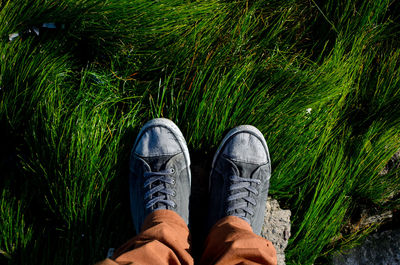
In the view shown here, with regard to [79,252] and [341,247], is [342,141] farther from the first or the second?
[79,252]

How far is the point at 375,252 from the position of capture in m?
1.76

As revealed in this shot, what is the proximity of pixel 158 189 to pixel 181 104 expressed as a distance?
454mm

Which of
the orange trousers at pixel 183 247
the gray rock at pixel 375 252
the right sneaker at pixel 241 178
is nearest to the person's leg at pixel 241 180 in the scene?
the right sneaker at pixel 241 178

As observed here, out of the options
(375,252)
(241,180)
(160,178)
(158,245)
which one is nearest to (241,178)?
(241,180)

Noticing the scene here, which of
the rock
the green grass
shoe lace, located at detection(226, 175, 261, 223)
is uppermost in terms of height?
the green grass

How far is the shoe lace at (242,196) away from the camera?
63.5 inches

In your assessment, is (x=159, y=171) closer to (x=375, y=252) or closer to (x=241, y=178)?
(x=241, y=178)

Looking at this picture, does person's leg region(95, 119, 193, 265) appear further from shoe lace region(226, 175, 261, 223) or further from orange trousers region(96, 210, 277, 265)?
shoe lace region(226, 175, 261, 223)

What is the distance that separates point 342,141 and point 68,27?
4.90 feet

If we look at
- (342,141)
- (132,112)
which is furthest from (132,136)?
(342,141)

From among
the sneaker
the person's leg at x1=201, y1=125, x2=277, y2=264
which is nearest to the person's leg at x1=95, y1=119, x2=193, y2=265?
the sneaker

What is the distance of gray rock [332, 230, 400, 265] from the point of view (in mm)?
1752

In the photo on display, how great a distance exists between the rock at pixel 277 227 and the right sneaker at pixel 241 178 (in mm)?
43

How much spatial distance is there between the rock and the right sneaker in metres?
0.04
